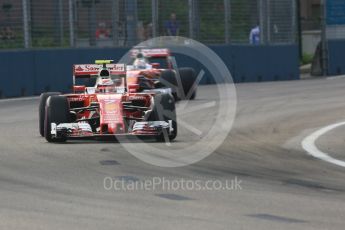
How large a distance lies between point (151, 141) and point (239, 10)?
19.0 meters

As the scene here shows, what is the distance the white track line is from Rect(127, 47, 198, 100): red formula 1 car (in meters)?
5.36

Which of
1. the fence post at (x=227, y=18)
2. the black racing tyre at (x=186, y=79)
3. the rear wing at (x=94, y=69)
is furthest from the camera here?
the fence post at (x=227, y=18)

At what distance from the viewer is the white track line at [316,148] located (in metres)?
11.8

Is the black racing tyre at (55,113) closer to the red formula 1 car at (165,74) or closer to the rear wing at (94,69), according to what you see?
the rear wing at (94,69)

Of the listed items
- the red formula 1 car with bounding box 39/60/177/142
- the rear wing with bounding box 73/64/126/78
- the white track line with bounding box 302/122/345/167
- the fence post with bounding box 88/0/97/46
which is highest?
the fence post with bounding box 88/0/97/46

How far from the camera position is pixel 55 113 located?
44.2ft

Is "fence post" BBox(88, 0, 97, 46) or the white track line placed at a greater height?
"fence post" BBox(88, 0, 97, 46)

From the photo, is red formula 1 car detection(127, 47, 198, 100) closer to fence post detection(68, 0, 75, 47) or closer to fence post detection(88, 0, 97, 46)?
fence post detection(68, 0, 75, 47)

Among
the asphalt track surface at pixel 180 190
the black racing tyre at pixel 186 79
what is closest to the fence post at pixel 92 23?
the black racing tyre at pixel 186 79

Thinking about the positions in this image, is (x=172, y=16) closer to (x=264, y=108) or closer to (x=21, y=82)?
(x=21, y=82)

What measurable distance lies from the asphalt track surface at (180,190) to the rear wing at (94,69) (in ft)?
3.91

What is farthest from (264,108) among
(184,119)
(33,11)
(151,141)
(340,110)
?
(33,11)

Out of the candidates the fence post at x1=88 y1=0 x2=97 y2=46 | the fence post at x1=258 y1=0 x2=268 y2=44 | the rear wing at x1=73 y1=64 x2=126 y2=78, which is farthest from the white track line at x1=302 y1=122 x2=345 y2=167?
the fence post at x1=258 y1=0 x2=268 y2=44

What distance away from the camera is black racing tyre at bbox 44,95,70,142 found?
13414 mm
